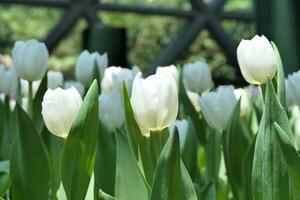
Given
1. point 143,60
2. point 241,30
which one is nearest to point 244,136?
point 241,30

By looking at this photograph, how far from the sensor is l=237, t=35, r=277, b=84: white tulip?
0.65m

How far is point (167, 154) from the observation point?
0.54 m

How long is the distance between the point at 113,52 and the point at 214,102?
1.11 meters

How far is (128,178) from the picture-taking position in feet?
1.98

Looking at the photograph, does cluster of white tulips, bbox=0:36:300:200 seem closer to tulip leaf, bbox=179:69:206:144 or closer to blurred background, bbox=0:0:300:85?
tulip leaf, bbox=179:69:206:144

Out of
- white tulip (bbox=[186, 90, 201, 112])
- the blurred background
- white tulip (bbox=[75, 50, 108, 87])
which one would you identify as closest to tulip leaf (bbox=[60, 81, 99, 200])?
white tulip (bbox=[75, 50, 108, 87])

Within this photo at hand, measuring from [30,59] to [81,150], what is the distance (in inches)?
10.2

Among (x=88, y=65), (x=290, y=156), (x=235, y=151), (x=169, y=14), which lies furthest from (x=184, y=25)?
(x=290, y=156)

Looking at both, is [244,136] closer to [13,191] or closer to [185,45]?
[13,191]

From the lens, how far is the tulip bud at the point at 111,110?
0.74 meters

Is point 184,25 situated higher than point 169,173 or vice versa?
point 169,173

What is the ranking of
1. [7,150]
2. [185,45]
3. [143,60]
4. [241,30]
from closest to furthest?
[7,150] → [185,45] → [241,30] → [143,60]

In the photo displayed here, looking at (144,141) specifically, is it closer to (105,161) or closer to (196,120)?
(105,161)

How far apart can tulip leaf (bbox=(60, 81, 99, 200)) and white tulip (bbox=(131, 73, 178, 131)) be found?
5 cm
